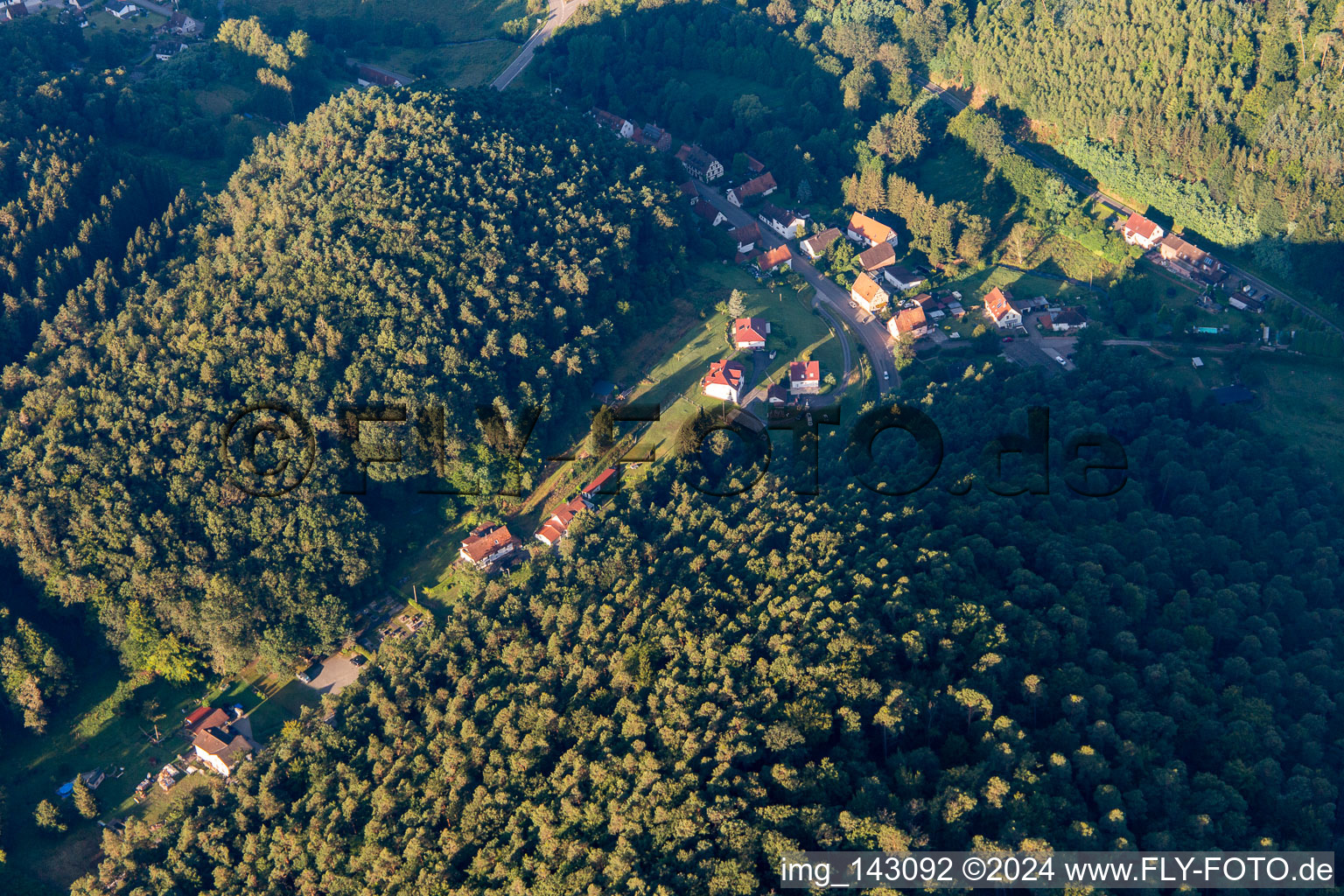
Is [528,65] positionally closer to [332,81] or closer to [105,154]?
[332,81]

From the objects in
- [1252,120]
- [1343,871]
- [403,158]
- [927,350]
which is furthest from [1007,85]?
[1343,871]

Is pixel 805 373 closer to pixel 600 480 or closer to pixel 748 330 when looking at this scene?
pixel 748 330

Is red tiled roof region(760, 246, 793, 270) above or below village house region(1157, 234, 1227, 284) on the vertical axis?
above

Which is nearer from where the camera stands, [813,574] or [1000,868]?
[1000,868]

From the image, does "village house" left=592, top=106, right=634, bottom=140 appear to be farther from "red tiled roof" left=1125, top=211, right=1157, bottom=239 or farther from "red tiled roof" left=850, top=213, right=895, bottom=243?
"red tiled roof" left=1125, top=211, right=1157, bottom=239

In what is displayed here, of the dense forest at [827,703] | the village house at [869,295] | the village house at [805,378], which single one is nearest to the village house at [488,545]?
the dense forest at [827,703]

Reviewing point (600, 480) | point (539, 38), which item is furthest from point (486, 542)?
point (539, 38)

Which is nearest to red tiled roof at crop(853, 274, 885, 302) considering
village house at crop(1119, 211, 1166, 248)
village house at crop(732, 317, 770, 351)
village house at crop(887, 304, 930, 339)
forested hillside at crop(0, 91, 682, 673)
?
village house at crop(887, 304, 930, 339)
